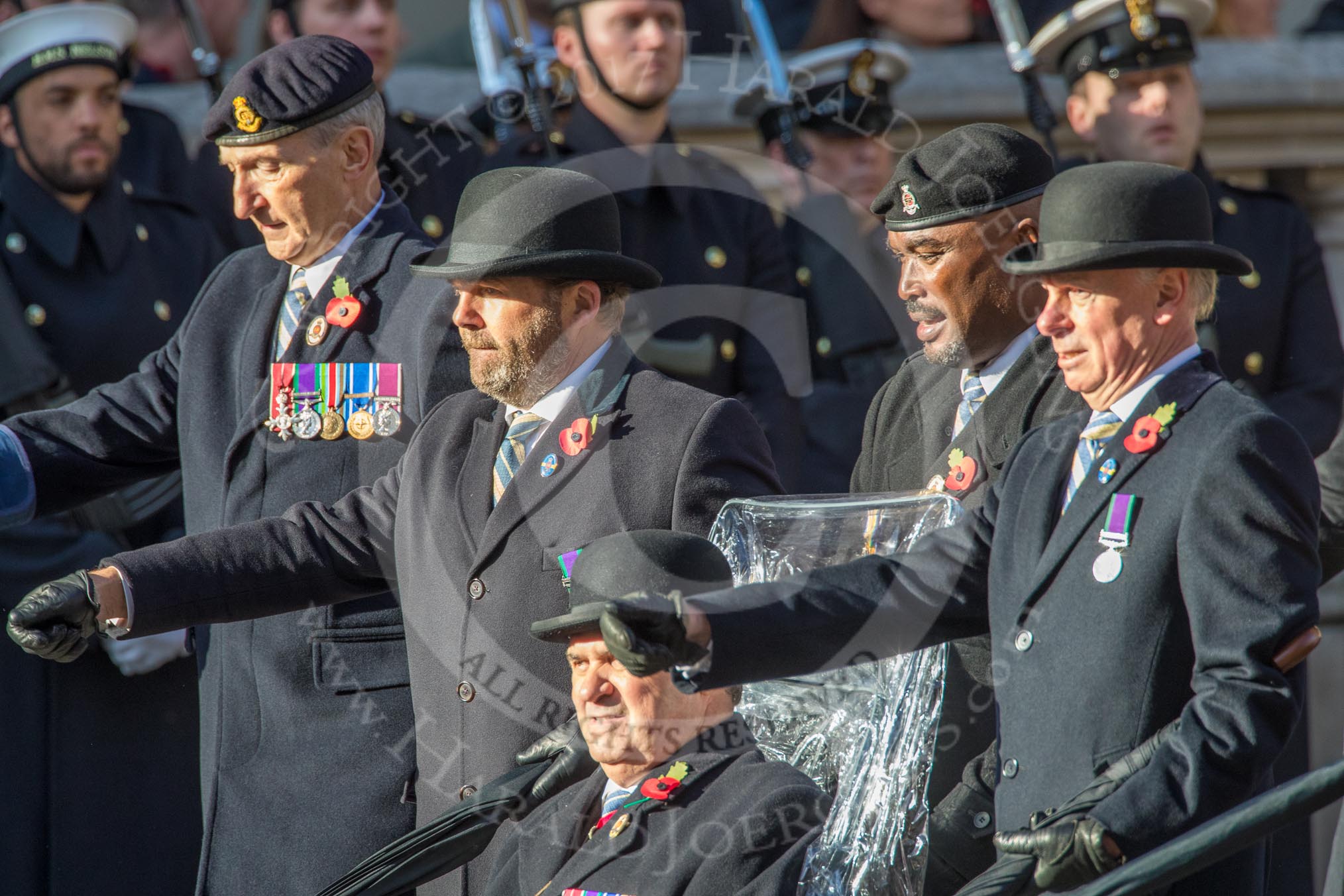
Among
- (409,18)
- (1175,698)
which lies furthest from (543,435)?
(409,18)

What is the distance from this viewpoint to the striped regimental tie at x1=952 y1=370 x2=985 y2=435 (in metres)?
3.50

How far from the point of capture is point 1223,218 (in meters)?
5.32

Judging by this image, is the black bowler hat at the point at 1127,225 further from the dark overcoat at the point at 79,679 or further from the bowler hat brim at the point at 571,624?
the dark overcoat at the point at 79,679

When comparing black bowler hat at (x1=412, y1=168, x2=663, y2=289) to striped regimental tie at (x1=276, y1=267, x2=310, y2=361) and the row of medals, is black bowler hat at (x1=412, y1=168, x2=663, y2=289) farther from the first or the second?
striped regimental tie at (x1=276, y1=267, x2=310, y2=361)

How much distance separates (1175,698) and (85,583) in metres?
1.72

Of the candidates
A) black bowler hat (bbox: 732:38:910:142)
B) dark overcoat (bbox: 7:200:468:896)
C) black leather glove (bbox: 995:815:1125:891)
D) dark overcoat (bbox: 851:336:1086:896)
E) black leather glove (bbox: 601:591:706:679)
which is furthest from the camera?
black bowler hat (bbox: 732:38:910:142)

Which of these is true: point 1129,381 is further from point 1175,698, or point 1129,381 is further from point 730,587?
point 730,587

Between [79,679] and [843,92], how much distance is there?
8.02ft

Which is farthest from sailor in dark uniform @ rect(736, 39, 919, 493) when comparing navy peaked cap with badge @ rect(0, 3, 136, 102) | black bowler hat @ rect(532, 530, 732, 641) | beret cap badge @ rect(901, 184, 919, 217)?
black bowler hat @ rect(532, 530, 732, 641)

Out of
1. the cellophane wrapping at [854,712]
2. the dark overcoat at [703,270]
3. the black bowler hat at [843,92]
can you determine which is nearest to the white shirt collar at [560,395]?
the cellophane wrapping at [854,712]

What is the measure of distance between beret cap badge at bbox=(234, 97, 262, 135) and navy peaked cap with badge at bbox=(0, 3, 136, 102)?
1381mm

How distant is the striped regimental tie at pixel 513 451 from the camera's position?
11.4 feet

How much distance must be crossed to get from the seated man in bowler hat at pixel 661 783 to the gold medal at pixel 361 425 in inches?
35.5

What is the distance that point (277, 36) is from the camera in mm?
5664
